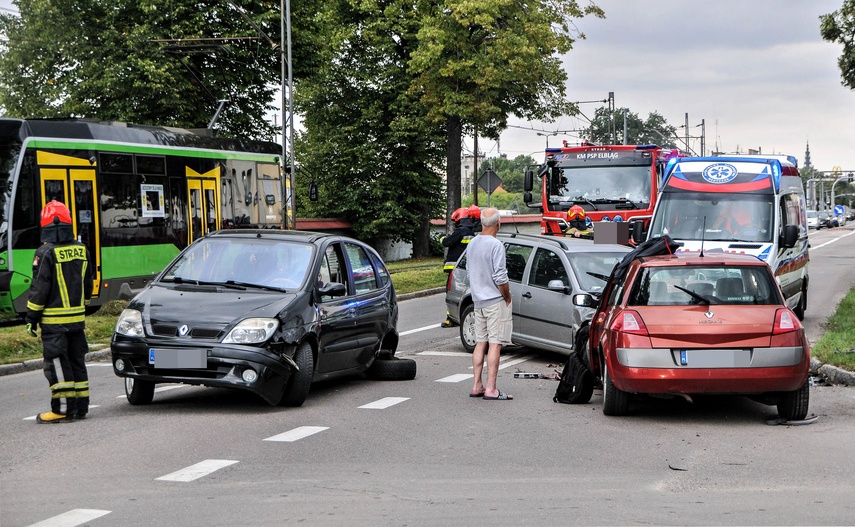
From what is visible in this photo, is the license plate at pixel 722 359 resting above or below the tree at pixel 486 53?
below

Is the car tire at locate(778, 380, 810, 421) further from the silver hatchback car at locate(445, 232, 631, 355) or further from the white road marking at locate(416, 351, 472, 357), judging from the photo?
the white road marking at locate(416, 351, 472, 357)

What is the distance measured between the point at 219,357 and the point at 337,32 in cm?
3319

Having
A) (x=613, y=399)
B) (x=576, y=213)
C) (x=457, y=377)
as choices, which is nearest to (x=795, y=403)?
(x=613, y=399)

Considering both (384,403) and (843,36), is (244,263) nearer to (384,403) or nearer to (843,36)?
(384,403)

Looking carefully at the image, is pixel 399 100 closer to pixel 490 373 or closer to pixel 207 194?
pixel 207 194

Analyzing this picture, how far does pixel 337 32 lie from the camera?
41.4 m

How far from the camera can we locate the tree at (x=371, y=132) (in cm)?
4209

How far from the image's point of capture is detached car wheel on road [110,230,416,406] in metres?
9.59

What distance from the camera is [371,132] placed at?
45.3m

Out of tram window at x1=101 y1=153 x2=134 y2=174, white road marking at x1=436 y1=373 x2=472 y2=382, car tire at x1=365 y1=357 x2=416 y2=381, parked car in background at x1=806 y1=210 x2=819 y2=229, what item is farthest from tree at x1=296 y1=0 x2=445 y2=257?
parked car in background at x1=806 y1=210 x2=819 y2=229

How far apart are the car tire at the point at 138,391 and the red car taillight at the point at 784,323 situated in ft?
18.0

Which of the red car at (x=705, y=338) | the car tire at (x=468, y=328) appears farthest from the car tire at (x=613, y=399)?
the car tire at (x=468, y=328)

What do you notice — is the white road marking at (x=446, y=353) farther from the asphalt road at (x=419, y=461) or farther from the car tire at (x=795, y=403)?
the car tire at (x=795, y=403)

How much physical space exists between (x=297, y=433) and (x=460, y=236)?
9887 mm
